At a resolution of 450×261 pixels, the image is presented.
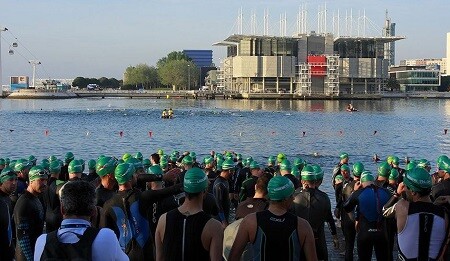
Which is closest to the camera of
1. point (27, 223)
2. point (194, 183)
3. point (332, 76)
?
point (194, 183)

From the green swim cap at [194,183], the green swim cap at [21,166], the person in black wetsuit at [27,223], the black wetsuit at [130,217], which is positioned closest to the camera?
the green swim cap at [194,183]

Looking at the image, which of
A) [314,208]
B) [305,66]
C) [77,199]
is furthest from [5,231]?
[305,66]

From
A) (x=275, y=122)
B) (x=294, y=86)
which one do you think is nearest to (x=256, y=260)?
(x=275, y=122)

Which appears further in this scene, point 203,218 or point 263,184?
point 263,184

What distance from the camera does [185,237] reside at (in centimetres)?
607

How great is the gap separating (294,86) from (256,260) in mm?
188471

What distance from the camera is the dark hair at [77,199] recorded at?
4832 mm

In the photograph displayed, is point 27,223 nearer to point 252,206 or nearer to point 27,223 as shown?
point 27,223

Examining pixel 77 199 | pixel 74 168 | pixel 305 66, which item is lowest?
pixel 74 168

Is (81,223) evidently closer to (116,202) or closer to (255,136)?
(116,202)

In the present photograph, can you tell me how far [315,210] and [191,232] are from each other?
11.2 feet

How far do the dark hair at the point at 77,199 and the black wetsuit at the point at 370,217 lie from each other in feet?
18.4

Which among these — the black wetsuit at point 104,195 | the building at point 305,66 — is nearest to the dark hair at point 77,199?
the black wetsuit at point 104,195

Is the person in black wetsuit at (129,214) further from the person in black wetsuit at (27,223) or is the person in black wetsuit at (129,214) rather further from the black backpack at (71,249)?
the black backpack at (71,249)
